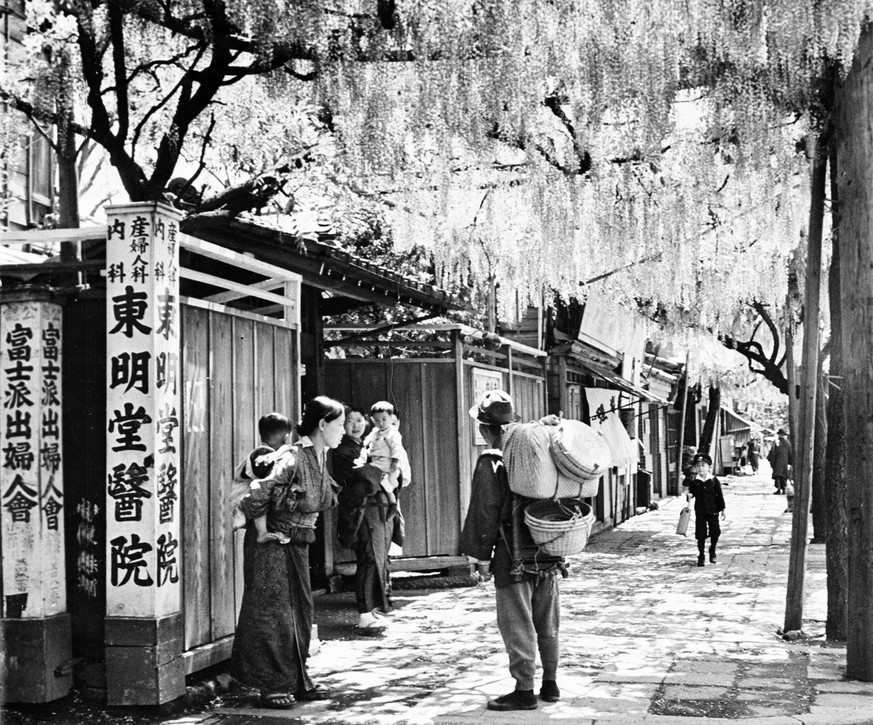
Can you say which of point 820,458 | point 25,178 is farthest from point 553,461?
point 25,178

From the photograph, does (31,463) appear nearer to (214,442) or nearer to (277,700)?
(214,442)

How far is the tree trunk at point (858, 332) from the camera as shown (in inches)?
247

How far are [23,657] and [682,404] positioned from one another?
966 inches

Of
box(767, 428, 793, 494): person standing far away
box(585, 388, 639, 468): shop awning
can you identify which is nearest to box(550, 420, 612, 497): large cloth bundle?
box(585, 388, 639, 468): shop awning

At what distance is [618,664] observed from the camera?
671cm

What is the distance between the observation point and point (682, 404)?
28.2m

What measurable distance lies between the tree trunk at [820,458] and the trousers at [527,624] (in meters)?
3.50

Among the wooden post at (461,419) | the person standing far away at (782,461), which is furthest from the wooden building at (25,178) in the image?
the person standing far away at (782,461)

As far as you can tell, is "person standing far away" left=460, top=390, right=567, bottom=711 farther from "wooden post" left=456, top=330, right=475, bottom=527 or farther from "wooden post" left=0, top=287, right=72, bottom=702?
"wooden post" left=456, top=330, right=475, bottom=527

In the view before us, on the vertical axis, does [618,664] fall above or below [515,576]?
below

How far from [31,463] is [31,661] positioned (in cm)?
101

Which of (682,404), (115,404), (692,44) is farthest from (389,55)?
(682,404)

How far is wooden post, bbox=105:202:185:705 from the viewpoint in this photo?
207 inches

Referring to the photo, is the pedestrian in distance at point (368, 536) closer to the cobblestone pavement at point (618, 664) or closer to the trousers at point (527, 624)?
the cobblestone pavement at point (618, 664)
